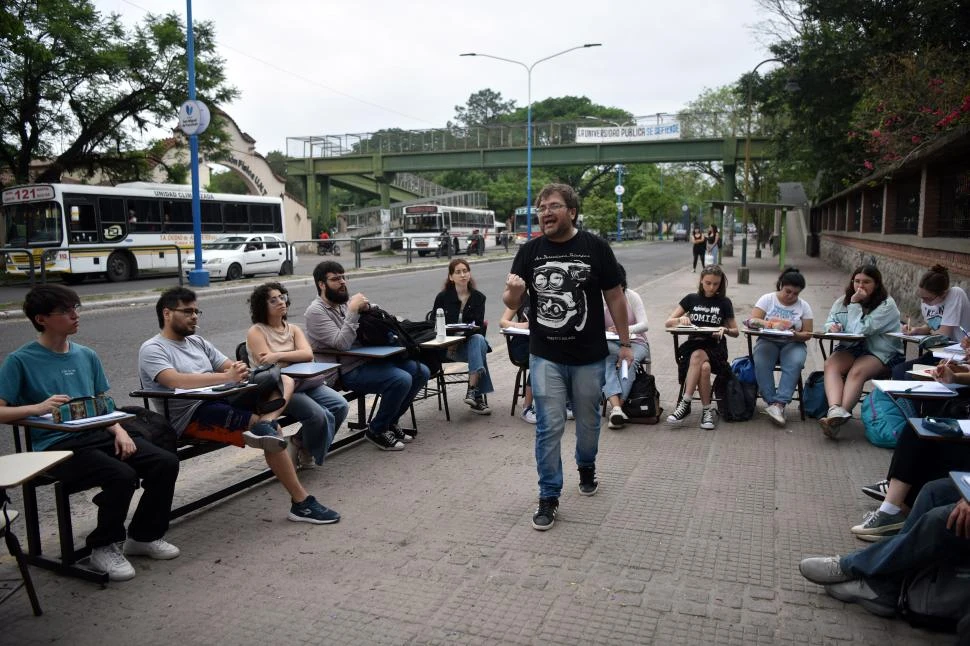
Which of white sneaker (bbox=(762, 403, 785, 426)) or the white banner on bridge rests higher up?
the white banner on bridge

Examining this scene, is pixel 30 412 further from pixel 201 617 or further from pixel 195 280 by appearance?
pixel 195 280

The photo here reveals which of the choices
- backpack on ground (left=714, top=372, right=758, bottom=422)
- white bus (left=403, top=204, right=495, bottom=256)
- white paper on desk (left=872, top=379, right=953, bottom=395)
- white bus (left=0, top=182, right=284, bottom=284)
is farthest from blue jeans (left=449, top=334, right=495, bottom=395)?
Answer: white bus (left=403, top=204, right=495, bottom=256)

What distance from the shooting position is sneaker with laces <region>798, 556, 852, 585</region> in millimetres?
3402

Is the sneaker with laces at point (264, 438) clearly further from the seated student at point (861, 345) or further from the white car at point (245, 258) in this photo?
the white car at point (245, 258)

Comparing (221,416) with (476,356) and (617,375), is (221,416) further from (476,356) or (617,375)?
(617,375)

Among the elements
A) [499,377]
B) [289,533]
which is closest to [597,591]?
[289,533]

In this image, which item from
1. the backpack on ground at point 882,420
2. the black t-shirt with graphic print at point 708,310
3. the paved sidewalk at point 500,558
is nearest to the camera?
the paved sidewalk at point 500,558

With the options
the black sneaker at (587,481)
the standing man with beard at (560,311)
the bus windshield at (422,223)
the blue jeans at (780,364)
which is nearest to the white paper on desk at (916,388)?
the standing man with beard at (560,311)

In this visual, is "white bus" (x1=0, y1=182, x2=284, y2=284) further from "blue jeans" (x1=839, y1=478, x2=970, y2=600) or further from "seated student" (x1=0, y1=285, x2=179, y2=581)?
"blue jeans" (x1=839, y1=478, x2=970, y2=600)

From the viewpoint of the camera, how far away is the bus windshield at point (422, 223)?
42344 mm

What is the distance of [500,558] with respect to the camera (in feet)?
12.7

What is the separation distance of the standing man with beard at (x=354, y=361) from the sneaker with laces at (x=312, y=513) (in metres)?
1.43

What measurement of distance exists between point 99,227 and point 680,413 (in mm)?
21463

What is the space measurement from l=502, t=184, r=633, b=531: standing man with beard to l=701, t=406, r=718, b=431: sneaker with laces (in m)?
2.15
